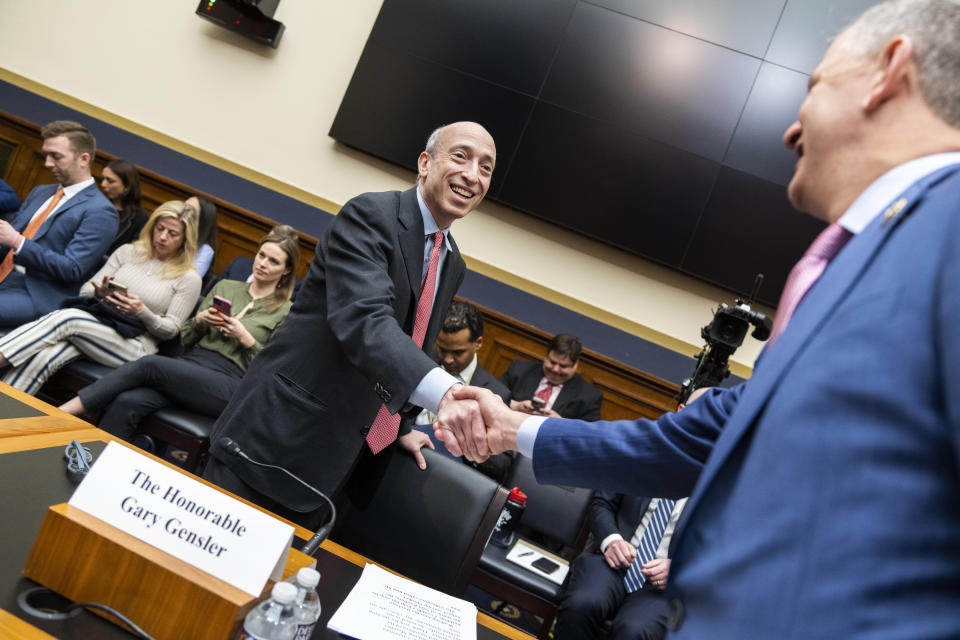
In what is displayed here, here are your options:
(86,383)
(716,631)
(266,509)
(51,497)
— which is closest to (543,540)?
(266,509)

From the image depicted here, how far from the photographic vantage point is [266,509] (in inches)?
66.2

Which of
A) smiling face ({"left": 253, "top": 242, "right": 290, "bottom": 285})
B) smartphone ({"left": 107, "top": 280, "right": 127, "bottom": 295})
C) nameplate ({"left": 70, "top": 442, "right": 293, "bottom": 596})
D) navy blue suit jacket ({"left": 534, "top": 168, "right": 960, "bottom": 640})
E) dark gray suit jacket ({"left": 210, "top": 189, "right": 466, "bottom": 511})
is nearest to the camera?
navy blue suit jacket ({"left": 534, "top": 168, "right": 960, "bottom": 640})

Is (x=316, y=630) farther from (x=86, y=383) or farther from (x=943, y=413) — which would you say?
(x=86, y=383)

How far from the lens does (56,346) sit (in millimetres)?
3104

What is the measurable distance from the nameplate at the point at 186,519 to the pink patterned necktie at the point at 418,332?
32.1 inches

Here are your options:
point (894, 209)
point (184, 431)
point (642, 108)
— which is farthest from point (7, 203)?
point (894, 209)

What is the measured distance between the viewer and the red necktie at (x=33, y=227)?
3512 mm

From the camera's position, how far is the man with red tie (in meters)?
1.61

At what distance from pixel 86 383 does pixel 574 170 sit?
9.99 ft

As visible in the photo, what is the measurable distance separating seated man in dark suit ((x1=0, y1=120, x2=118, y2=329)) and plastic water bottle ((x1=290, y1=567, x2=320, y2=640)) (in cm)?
306

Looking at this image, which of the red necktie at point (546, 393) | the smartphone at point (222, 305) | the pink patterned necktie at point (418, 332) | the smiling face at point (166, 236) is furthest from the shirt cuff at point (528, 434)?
the smiling face at point (166, 236)

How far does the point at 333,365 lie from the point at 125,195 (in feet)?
10.7

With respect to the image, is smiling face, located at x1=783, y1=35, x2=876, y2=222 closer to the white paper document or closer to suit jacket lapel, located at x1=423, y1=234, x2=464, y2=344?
the white paper document

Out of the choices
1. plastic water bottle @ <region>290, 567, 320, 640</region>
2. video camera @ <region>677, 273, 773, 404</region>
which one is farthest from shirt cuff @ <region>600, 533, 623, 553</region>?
plastic water bottle @ <region>290, 567, 320, 640</region>
